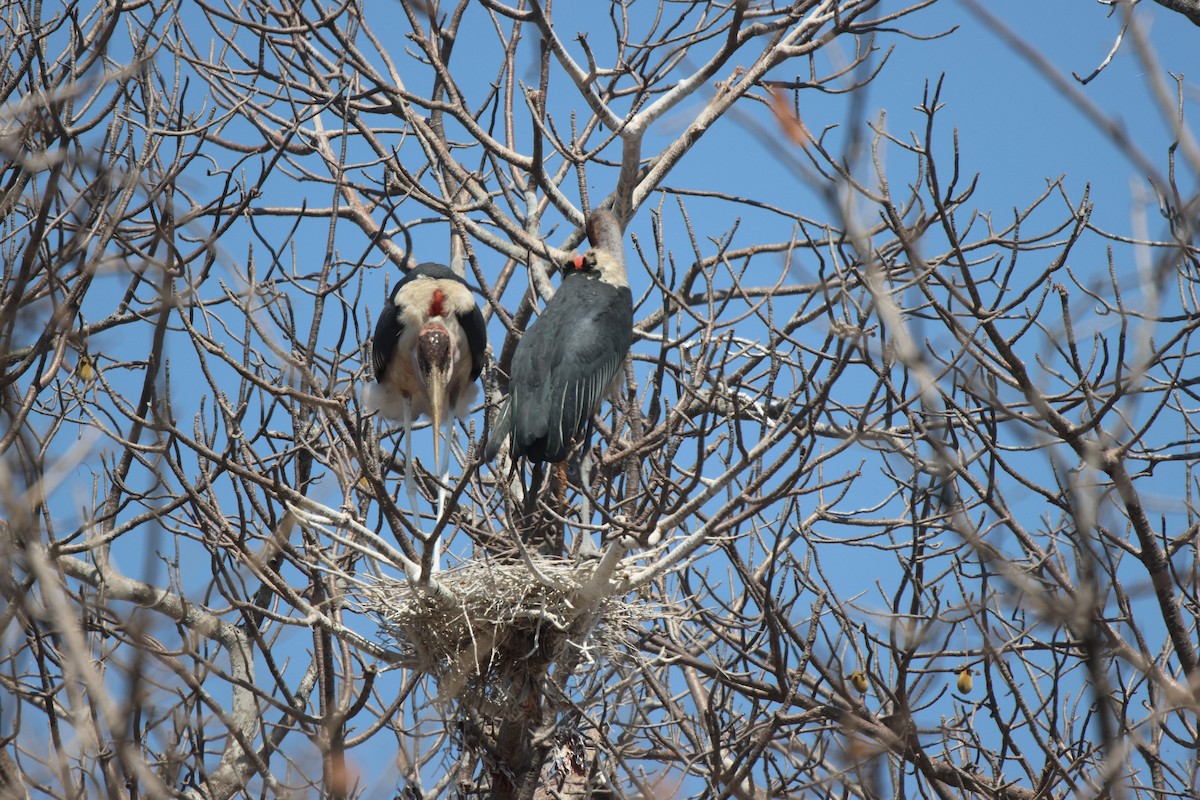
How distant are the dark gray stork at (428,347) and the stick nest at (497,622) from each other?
883 mm

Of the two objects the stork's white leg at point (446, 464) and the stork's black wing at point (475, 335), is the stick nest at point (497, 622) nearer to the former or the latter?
the stork's white leg at point (446, 464)

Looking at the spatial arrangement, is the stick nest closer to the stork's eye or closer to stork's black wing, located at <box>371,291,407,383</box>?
stork's black wing, located at <box>371,291,407,383</box>

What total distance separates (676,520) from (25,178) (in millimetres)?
2314

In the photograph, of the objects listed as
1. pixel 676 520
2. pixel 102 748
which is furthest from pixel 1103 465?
pixel 102 748

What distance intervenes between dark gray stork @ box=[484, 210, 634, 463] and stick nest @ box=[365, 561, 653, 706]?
2.64ft

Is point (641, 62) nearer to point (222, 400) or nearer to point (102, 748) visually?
point (222, 400)

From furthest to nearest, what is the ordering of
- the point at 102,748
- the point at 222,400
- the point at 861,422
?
the point at 222,400, the point at 102,748, the point at 861,422

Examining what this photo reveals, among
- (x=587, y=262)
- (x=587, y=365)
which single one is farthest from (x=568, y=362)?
(x=587, y=262)

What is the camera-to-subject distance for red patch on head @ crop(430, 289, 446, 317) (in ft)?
18.5

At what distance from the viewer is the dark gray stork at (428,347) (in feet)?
18.6

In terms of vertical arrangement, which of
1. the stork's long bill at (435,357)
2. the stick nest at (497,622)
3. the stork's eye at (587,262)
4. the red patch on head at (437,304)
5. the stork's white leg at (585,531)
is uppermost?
the stork's eye at (587,262)

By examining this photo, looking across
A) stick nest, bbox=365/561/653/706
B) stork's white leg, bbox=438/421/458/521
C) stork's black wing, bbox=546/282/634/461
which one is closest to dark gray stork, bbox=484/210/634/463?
stork's black wing, bbox=546/282/634/461

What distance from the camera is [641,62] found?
240 inches

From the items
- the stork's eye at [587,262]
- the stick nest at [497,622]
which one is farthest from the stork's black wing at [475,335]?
the stick nest at [497,622]
